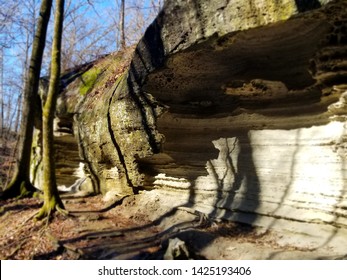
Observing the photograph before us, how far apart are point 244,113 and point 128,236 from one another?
10.4 ft

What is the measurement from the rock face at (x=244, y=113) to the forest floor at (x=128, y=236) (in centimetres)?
50

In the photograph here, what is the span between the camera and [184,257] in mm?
5379

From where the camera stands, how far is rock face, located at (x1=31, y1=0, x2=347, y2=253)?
5.38 metres

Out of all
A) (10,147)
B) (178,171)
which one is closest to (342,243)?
(178,171)

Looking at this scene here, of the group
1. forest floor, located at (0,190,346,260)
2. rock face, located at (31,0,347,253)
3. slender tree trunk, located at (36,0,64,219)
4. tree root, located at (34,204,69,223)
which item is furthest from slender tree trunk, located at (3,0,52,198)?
rock face, located at (31,0,347,253)

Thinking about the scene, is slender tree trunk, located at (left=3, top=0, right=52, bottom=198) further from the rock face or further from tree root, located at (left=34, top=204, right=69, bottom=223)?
the rock face

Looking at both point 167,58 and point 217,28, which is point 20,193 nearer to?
point 167,58

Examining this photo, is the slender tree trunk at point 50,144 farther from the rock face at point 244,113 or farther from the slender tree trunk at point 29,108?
the slender tree trunk at point 29,108

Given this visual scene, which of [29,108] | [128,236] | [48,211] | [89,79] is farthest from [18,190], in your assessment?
[128,236]

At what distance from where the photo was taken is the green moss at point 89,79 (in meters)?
12.9

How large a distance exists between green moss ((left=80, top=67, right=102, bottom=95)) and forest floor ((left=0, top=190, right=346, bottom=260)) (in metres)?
4.63

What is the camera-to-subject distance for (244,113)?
7.07 m

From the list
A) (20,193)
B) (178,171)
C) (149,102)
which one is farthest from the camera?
(20,193)

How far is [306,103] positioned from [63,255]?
16.0 ft
